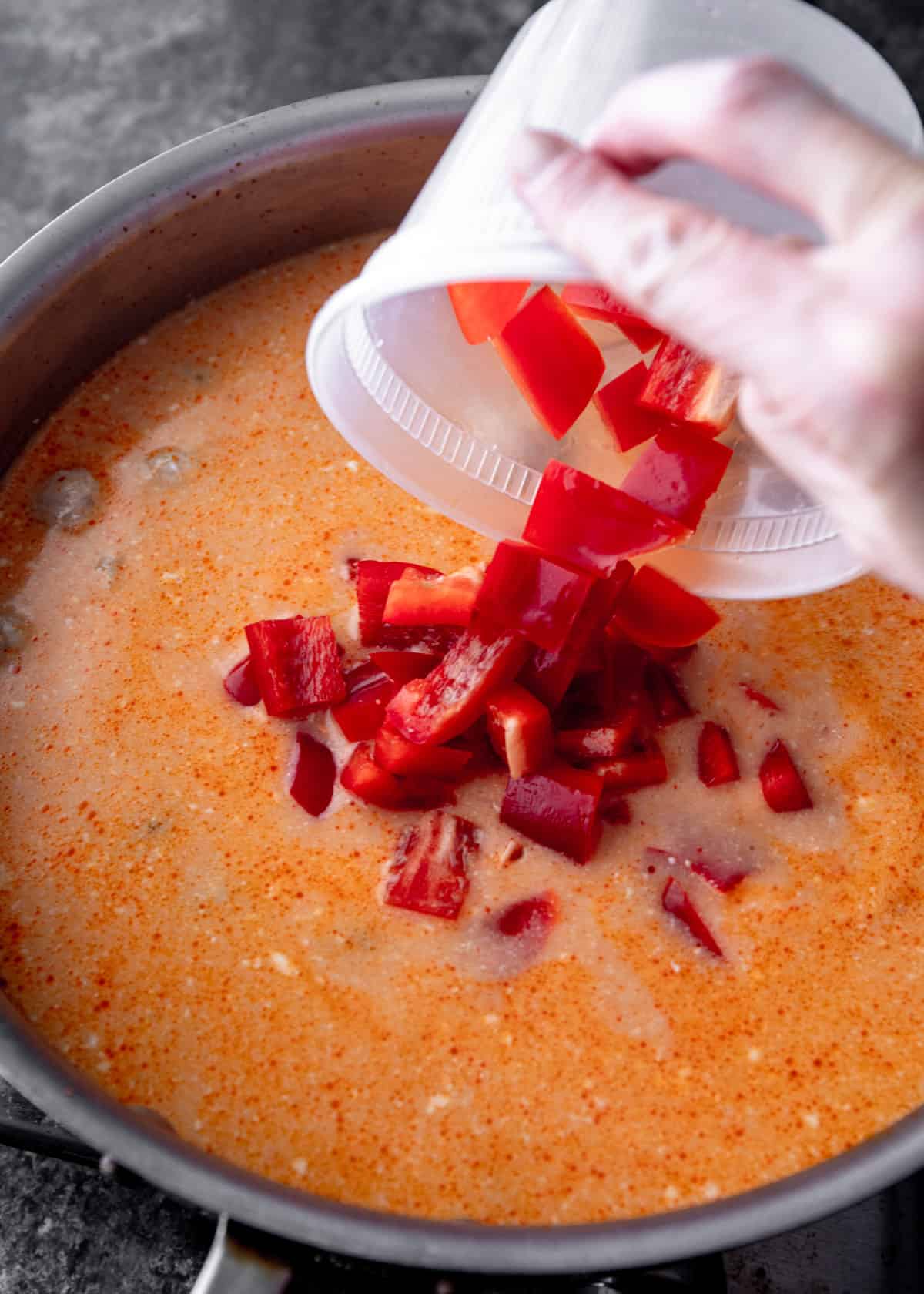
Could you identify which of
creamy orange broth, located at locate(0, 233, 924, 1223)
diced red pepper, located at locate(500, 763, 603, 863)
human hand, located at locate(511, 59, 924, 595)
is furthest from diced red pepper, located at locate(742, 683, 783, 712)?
human hand, located at locate(511, 59, 924, 595)

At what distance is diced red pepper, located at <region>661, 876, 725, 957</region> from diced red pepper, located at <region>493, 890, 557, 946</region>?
4.2 inches

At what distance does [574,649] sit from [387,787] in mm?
223

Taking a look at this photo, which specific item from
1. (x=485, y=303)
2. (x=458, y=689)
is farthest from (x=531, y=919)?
(x=485, y=303)

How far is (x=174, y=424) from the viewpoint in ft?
4.81

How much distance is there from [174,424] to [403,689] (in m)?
0.50

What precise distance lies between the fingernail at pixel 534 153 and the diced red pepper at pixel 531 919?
68cm

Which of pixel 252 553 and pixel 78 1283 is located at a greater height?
pixel 252 553

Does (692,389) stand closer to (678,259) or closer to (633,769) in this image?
(633,769)

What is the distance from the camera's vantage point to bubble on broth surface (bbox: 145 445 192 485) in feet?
4.68

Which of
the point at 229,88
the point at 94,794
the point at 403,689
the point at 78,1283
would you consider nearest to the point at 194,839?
the point at 94,794

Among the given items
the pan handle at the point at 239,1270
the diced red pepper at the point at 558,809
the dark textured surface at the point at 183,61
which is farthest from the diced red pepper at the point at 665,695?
the dark textured surface at the point at 183,61

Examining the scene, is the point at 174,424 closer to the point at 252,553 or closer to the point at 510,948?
the point at 252,553

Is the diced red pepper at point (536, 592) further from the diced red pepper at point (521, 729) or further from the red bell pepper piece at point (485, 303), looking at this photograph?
the red bell pepper piece at point (485, 303)

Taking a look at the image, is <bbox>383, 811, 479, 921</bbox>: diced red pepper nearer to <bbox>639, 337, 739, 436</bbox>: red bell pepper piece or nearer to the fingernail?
<bbox>639, 337, 739, 436</bbox>: red bell pepper piece
